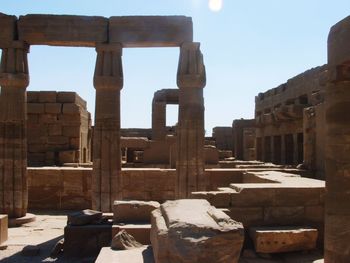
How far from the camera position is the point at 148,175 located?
1321cm

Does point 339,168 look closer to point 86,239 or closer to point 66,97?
point 86,239

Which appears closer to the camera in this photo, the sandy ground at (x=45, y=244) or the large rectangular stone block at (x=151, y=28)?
the sandy ground at (x=45, y=244)

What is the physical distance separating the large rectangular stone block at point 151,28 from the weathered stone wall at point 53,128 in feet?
27.2

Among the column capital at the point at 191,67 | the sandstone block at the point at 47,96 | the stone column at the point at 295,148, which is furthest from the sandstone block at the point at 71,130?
the stone column at the point at 295,148

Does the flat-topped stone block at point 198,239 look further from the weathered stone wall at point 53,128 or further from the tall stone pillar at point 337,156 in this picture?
the weathered stone wall at point 53,128

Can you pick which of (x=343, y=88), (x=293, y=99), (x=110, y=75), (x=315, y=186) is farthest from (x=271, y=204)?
(x=293, y=99)

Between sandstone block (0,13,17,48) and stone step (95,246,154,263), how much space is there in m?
7.26

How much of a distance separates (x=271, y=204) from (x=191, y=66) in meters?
5.08

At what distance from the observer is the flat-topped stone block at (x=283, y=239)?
6.19 m

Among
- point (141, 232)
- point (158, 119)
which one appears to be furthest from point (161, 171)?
point (158, 119)

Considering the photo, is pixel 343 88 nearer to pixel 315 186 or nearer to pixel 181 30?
pixel 315 186

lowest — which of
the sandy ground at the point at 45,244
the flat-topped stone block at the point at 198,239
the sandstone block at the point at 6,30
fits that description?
the sandy ground at the point at 45,244

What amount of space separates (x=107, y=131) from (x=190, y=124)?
211cm

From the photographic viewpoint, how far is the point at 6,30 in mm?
11180
